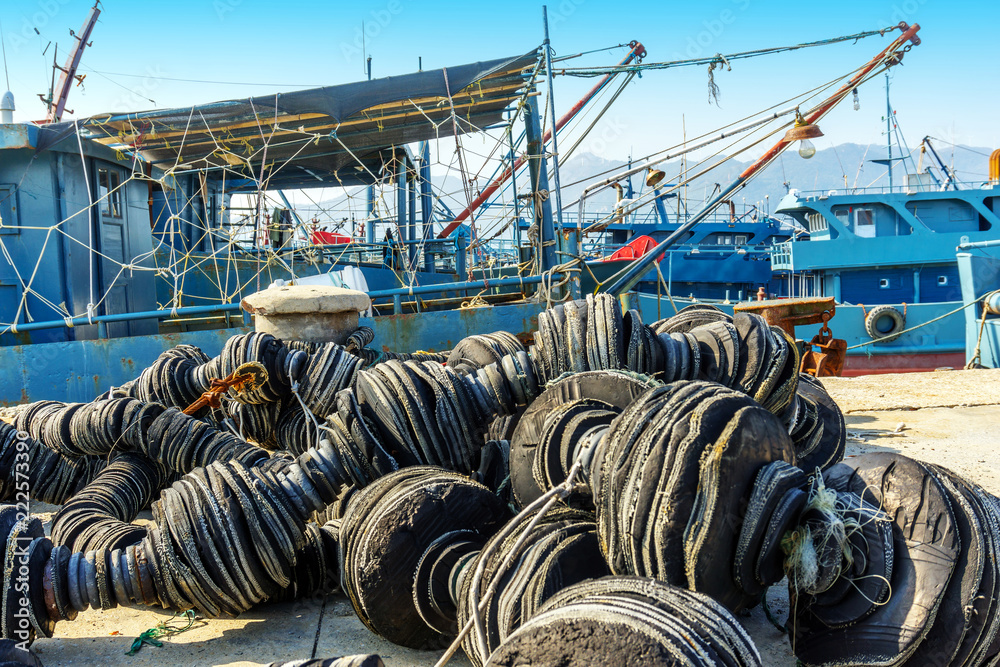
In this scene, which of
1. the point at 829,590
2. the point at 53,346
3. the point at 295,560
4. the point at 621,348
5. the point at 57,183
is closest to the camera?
the point at 829,590

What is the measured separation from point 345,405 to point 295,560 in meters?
0.70

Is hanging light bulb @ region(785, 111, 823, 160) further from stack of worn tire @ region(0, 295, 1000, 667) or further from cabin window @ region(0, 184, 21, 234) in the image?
cabin window @ region(0, 184, 21, 234)

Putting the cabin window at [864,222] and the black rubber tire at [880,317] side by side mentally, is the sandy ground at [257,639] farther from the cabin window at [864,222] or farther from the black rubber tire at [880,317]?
the cabin window at [864,222]

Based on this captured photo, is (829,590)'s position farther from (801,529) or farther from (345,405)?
(345,405)

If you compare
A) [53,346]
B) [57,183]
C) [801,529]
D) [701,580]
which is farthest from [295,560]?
[57,183]

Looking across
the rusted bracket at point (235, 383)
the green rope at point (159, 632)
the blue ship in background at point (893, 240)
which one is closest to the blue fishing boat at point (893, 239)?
the blue ship in background at point (893, 240)

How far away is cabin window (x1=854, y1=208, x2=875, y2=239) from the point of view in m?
19.9

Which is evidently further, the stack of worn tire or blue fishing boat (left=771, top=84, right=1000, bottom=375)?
blue fishing boat (left=771, top=84, right=1000, bottom=375)

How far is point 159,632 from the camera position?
2568 mm

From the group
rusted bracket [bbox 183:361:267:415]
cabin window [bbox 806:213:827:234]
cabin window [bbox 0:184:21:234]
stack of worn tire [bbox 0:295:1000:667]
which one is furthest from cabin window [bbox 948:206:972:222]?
cabin window [bbox 0:184:21:234]

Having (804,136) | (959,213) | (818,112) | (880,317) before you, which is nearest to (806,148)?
(804,136)

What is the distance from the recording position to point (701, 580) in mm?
1843

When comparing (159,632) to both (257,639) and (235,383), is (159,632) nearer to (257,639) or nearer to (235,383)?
(257,639)

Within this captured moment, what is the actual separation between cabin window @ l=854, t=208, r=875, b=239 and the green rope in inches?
836
